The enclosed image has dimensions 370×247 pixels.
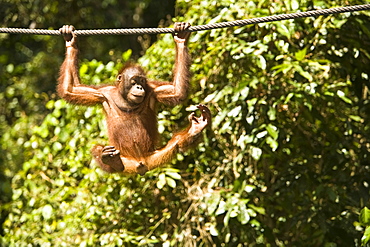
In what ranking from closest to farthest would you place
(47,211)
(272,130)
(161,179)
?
(272,130)
(161,179)
(47,211)

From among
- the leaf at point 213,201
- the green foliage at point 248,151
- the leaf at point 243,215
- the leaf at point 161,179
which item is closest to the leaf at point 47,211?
the green foliage at point 248,151

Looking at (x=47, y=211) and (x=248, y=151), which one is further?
(x=47, y=211)

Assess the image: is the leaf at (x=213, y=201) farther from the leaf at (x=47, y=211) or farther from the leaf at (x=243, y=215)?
the leaf at (x=47, y=211)

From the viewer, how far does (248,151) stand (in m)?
4.36

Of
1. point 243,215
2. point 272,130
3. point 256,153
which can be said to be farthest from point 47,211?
point 272,130

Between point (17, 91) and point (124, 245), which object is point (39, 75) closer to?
point (17, 91)

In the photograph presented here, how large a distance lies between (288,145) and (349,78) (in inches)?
26.6

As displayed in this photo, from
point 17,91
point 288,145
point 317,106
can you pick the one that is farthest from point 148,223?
point 17,91

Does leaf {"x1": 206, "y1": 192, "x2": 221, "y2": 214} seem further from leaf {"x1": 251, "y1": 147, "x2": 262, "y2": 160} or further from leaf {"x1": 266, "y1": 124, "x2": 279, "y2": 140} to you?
leaf {"x1": 266, "y1": 124, "x2": 279, "y2": 140}

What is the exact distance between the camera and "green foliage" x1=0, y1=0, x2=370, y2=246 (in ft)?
14.0

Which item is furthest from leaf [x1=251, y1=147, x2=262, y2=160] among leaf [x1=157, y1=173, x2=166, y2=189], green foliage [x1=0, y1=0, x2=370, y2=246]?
leaf [x1=157, y1=173, x2=166, y2=189]

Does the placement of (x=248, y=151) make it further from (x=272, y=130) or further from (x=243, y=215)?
(x=243, y=215)

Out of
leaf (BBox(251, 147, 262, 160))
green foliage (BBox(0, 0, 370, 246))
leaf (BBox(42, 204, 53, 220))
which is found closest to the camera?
leaf (BBox(251, 147, 262, 160))

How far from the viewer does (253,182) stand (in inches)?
182
